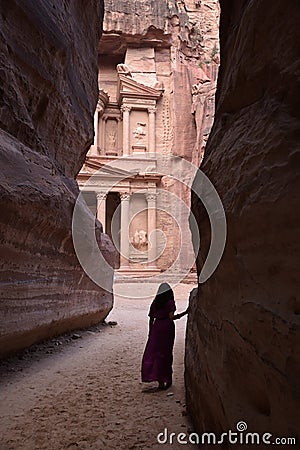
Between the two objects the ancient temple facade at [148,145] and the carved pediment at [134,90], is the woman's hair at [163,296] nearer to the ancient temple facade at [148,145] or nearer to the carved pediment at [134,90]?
the ancient temple facade at [148,145]

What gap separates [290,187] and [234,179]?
66cm

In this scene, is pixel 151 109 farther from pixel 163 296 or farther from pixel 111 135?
pixel 163 296

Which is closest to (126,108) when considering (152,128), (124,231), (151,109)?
(151,109)

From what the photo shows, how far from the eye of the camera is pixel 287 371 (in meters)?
1.32

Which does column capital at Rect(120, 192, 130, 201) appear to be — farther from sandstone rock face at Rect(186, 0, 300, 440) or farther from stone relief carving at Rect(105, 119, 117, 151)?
sandstone rock face at Rect(186, 0, 300, 440)

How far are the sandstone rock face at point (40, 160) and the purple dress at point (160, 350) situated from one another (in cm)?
161

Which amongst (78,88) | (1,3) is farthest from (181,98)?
(1,3)

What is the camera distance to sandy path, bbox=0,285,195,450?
2.70 metres

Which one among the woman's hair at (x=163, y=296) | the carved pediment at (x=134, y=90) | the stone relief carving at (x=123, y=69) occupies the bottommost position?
the woman's hair at (x=163, y=296)

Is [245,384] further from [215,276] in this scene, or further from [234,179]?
[234,179]

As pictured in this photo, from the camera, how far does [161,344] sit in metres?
4.03

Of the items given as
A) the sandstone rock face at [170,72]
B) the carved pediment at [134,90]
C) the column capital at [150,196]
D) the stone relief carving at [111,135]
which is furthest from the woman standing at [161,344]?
the stone relief carving at [111,135]

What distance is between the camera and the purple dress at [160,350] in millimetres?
3941

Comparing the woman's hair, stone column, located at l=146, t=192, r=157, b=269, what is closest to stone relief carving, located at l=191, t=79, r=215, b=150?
stone column, located at l=146, t=192, r=157, b=269
